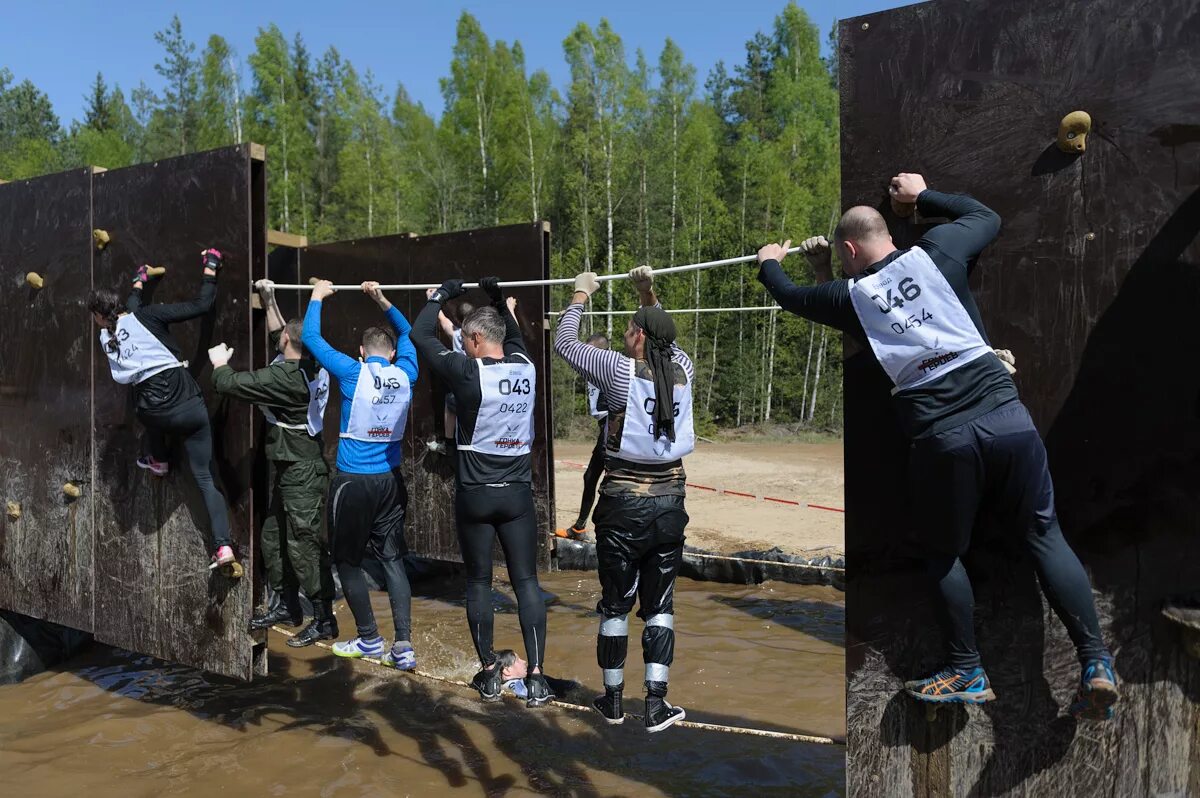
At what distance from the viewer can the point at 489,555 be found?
423cm

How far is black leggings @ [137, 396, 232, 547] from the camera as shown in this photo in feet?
15.8

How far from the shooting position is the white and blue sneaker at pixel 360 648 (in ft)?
15.5

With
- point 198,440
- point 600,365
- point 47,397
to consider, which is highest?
point 600,365

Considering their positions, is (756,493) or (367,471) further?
(756,493)

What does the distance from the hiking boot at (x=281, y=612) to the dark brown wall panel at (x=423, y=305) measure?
221 cm

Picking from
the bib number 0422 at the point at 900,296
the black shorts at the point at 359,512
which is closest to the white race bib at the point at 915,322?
the bib number 0422 at the point at 900,296

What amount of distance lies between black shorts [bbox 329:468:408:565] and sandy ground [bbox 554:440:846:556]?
476 cm

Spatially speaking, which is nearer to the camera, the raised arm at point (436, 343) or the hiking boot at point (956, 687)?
the hiking boot at point (956, 687)

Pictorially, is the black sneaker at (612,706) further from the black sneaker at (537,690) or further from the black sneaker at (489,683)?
the black sneaker at (489,683)

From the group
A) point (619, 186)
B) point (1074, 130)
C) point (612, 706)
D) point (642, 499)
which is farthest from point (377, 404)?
point (619, 186)

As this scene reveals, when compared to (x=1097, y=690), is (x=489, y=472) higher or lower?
higher

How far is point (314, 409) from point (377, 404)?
22.2 inches

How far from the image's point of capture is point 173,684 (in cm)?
612

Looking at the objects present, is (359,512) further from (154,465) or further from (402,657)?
(154,465)
